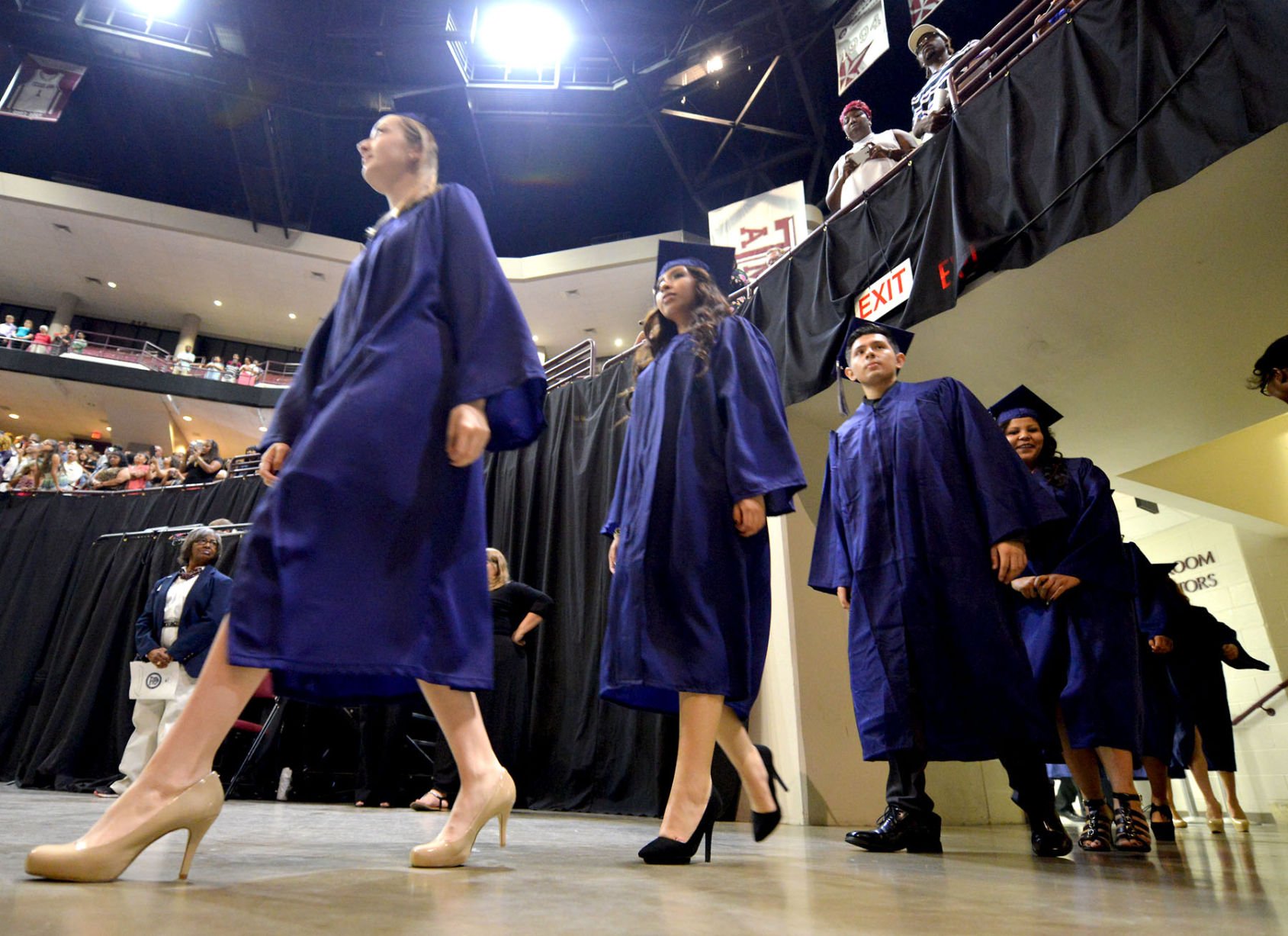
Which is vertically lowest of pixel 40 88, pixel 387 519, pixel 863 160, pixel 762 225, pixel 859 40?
pixel 387 519

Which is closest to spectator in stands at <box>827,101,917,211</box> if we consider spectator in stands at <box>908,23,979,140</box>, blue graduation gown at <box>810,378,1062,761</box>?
spectator in stands at <box>908,23,979,140</box>

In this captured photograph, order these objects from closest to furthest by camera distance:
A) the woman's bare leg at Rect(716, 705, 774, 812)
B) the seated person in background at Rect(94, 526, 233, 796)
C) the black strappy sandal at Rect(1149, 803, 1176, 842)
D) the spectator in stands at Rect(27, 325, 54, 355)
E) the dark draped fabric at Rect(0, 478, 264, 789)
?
the woman's bare leg at Rect(716, 705, 774, 812), the black strappy sandal at Rect(1149, 803, 1176, 842), the seated person in background at Rect(94, 526, 233, 796), the dark draped fabric at Rect(0, 478, 264, 789), the spectator in stands at Rect(27, 325, 54, 355)

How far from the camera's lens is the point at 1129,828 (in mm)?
2590

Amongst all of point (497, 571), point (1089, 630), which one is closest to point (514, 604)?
point (497, 571)

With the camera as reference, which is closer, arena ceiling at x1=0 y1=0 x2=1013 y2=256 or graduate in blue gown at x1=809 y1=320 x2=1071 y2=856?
graduate in blue gown at x1=809 y1=320 x2=1071 y2=856

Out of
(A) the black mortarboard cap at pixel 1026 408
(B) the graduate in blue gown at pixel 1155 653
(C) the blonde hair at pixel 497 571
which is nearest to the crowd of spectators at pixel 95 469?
(C) the blonde hair at pixel 497 571

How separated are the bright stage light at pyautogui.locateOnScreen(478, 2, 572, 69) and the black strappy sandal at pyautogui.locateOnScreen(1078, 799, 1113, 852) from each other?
14.5 meters

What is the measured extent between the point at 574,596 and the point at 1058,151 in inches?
144

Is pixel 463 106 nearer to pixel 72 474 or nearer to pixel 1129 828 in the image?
pixel 72 474

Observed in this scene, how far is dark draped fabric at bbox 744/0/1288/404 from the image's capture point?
259 cm

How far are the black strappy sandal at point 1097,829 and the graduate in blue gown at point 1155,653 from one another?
1.36 m

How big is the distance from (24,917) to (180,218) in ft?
59.8

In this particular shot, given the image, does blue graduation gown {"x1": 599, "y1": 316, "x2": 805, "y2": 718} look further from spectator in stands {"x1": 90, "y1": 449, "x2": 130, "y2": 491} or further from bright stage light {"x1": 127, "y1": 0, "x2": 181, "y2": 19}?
bright stage light {"x1": 127, "y1": 0, "x2": 181, "y2": 19}

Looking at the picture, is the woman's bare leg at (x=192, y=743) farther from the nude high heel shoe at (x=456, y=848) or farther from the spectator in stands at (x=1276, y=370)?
the spectator in stands at (x=1276, y=370)
